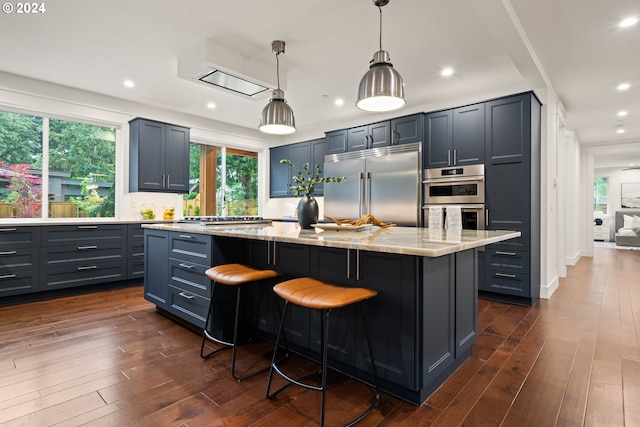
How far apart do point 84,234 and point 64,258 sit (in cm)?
33

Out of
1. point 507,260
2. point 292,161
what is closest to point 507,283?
point 507,260

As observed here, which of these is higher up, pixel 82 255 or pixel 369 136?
pixel 369 136

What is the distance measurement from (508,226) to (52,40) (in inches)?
191

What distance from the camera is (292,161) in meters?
6.42

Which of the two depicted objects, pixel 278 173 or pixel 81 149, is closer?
pixel 81 149

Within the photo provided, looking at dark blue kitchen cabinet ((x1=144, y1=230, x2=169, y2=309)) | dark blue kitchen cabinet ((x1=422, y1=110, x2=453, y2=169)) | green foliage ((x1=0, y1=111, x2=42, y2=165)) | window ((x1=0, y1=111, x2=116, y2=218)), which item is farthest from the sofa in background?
green foliage ((x1=0, y1=111, x2=42, y2=165))

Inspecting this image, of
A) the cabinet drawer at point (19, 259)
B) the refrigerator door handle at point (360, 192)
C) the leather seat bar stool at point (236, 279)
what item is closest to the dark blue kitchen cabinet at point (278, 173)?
the refrigerator door handle at point (360, 192)

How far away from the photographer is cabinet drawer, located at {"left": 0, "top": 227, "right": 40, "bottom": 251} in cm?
351

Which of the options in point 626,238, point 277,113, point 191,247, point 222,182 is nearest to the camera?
point 191,247

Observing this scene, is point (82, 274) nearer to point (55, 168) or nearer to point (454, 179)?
point (55, 168)

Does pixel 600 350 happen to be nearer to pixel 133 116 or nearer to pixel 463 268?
pixel 463 268

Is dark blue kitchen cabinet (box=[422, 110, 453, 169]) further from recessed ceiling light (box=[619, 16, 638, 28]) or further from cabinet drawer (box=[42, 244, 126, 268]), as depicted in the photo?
cabinet drawer (box=[42, 244, 126, 268])

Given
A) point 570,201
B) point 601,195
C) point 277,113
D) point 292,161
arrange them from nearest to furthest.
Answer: point 277,113
point 570,201
point 292,161
point 601,195

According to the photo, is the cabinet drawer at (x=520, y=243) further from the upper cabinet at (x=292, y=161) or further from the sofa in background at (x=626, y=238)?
the sofa in background at (x=626, y=238)
